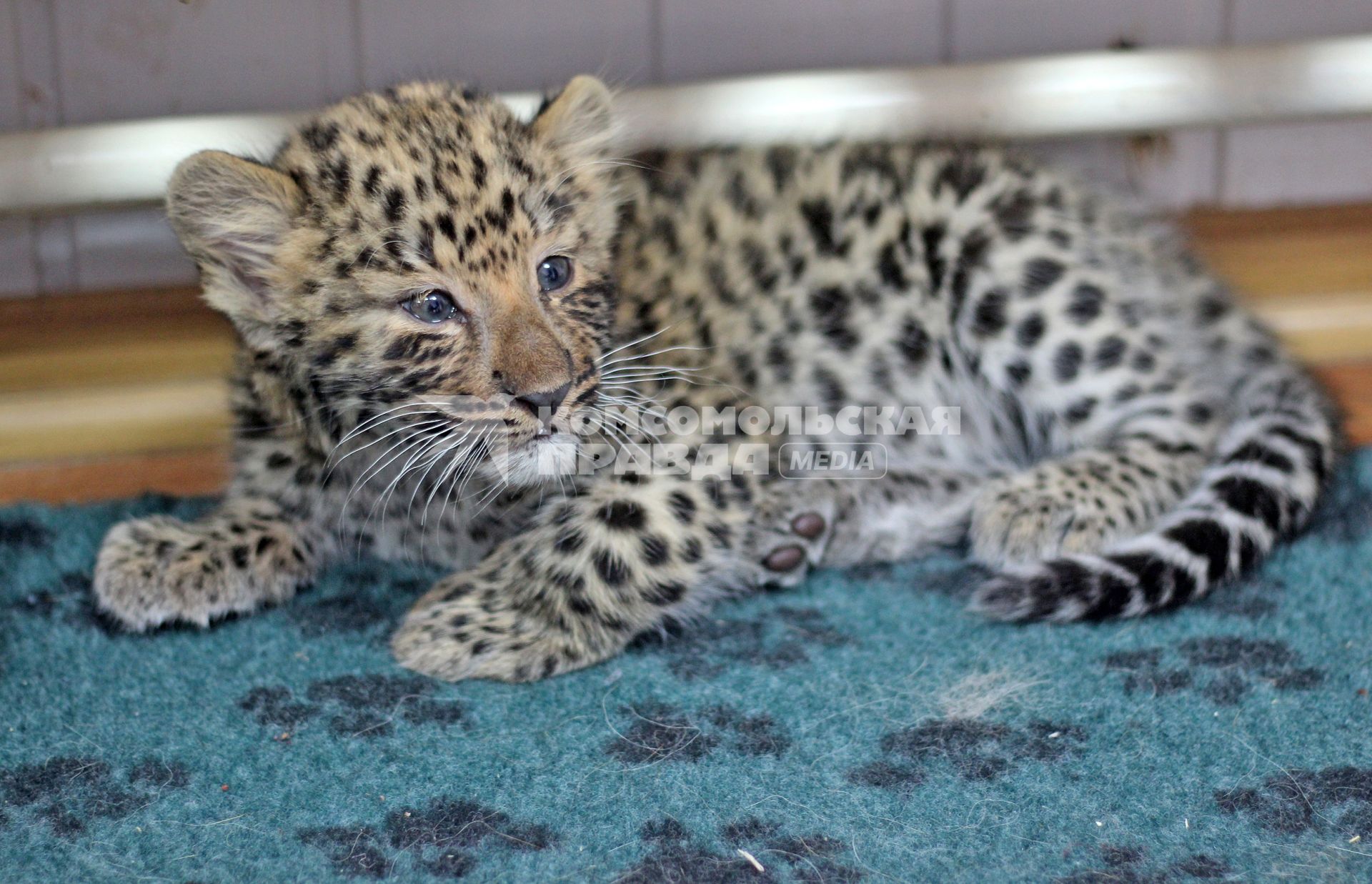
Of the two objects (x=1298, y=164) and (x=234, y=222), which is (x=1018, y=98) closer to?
(x=1298, y=164)

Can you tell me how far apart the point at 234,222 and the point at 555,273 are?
64cm

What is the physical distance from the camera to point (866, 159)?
3410 mm

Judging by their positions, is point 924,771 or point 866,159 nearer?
point 924,771

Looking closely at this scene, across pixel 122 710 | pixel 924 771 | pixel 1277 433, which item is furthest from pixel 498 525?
pixel 1277 433

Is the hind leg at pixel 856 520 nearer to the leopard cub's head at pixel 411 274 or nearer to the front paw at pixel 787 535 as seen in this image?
the front paw at pixel 787 535

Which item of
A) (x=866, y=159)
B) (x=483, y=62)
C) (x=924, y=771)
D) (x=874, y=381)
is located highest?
(x=483, y=62)

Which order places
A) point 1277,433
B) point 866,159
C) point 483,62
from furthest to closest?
point 483,62 → point 866,159 → point 1277,433

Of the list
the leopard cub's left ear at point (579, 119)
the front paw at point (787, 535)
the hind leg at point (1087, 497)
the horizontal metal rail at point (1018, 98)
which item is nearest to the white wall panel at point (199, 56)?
the horizontal metal rail at point (1018, 98)

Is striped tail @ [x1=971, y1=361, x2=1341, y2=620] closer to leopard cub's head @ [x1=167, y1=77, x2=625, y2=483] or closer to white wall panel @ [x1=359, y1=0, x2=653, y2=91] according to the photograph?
leopard cub's head @ [x1=167, y1=77, x2=625, y2=483]

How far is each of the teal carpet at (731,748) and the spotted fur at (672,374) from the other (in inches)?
5.2

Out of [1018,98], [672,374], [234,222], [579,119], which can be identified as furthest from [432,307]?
[1018,98]

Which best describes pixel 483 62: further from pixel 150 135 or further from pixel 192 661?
pixel 192 661

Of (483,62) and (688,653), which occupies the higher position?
(483,62)

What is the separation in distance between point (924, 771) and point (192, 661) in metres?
1.48
